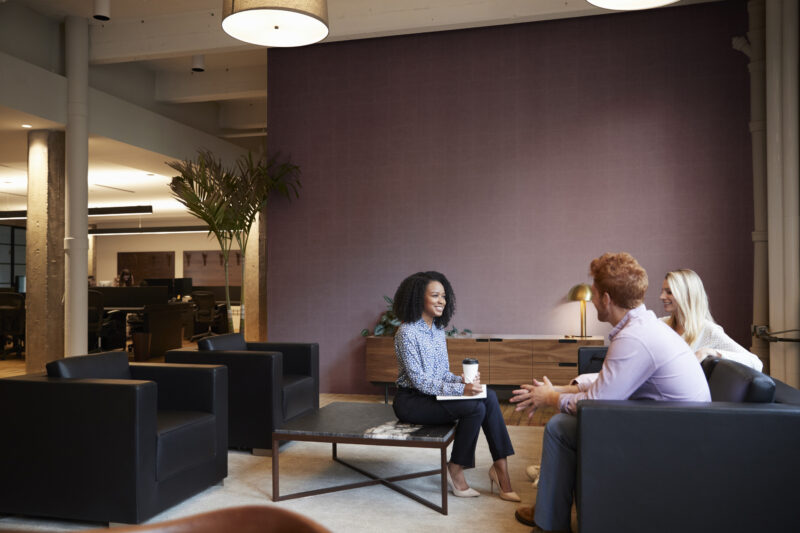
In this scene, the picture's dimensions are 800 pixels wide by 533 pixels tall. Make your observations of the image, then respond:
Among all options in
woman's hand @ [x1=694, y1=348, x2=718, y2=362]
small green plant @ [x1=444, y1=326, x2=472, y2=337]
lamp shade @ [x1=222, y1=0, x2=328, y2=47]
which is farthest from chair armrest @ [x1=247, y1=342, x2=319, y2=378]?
woman's hand @ [x1=694, y1=348, x2=718, y2=362]

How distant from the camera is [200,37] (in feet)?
24.3

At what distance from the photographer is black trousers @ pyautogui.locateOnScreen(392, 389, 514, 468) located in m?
3.71

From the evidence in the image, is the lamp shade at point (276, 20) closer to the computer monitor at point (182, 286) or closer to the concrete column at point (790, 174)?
the concrete column at point (790, 174)

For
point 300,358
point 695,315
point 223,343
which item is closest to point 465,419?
point 695,315

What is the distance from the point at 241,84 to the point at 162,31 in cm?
206

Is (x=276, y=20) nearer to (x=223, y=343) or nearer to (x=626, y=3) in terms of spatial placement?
(x=626, y=3)

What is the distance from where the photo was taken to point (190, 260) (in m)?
20.2

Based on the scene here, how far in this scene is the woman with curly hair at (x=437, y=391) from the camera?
3709 millimetres

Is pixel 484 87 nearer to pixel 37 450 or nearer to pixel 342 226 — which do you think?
pixel 342 226

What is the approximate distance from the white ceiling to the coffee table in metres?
4.27

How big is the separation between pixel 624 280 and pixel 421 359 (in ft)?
4.51

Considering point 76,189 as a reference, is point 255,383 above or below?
below

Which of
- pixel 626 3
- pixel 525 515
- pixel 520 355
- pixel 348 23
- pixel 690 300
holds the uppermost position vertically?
pixel 348 23

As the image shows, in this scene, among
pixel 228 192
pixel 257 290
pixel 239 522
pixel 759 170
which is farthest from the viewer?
pixel 257 290
